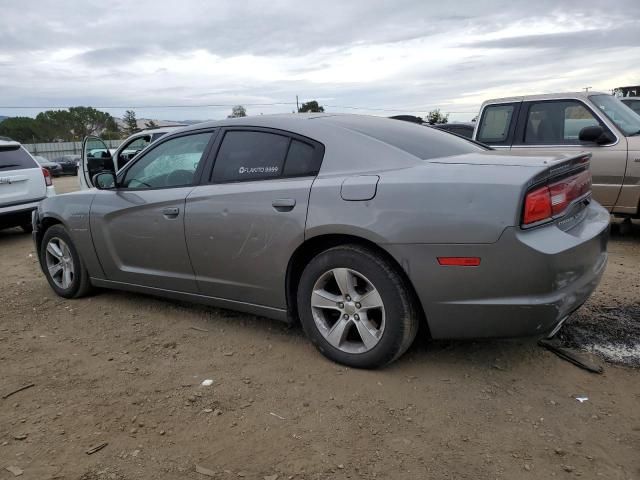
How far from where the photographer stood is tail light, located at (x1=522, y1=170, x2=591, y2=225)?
8.84 feet

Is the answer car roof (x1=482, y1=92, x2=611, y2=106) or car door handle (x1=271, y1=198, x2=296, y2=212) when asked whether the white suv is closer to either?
car door handle (x1=271, y1=198, x2=296, y2=212)

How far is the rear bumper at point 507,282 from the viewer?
265 cm

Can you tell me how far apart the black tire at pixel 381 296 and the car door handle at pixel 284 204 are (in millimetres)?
351

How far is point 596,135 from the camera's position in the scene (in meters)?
6.18

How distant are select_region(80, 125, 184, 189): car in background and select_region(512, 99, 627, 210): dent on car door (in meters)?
4.61

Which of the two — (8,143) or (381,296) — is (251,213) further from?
(8,143)

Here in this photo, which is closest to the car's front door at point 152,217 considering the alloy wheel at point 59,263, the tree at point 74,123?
the alloy wheel at point 59,263

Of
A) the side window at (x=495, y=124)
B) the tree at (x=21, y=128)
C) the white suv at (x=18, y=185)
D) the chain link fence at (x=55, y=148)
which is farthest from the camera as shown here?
the tree at (x=21, y=128)

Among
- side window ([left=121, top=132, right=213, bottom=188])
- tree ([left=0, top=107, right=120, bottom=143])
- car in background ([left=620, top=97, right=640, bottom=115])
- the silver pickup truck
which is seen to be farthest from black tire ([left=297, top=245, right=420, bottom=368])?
tree ([left=0, top=107, right=120, bottom=143])

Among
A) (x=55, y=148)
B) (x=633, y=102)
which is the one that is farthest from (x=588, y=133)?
(x=55, y=148)

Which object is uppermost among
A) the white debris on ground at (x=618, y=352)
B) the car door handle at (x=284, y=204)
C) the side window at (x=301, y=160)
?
the side window at (x=301, y=160)

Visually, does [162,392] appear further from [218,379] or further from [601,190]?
[601,190]

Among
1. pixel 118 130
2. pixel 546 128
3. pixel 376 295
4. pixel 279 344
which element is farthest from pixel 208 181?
pixel 118 130

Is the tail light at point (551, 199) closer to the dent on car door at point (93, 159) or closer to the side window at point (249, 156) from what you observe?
the side window at point (249, 156)
